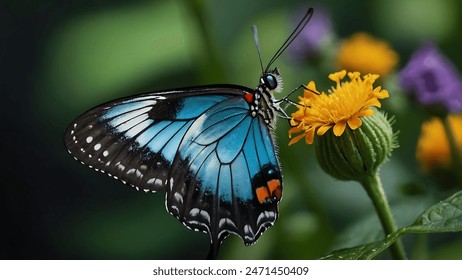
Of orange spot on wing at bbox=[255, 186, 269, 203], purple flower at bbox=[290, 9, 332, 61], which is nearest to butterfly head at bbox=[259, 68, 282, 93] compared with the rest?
orange spot on wing at bbox=[255, 186, 269, 203]

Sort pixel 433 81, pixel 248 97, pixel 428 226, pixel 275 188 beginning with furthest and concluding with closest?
pixel 433 81, pixel 248 97, pixel 275 188, pixel 428 226

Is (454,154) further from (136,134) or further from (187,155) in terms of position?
(136,134)

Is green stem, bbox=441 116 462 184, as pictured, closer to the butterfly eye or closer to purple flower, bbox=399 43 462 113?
purple flower, bbox=399 43 462 113

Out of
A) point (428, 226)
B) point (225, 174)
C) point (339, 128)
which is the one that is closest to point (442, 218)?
point (428, 226)

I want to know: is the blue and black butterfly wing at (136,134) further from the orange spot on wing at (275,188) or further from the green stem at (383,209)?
the green stem at (383,209)

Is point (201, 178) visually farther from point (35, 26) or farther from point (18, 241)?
point (35, 26)
